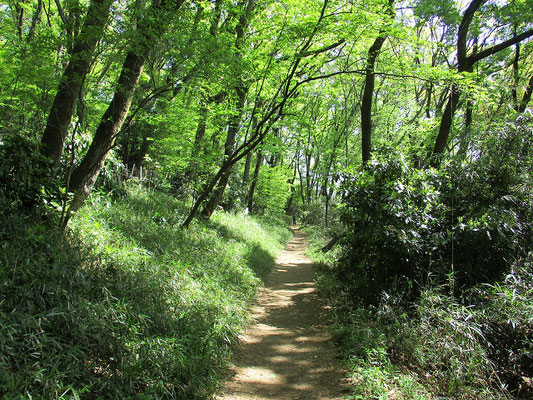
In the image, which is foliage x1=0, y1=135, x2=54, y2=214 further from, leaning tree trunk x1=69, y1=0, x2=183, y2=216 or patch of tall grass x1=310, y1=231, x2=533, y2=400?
patch of tall grass x1=310, y1=231, x2=533, y2=400

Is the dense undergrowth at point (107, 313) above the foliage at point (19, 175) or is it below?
below

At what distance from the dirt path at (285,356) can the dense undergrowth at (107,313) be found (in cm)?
35

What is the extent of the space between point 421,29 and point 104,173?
554 inches

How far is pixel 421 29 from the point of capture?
13539 mm

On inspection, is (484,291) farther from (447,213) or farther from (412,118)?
(412,118)

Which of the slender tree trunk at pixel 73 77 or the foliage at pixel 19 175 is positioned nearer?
the foliage at pixel 19 175

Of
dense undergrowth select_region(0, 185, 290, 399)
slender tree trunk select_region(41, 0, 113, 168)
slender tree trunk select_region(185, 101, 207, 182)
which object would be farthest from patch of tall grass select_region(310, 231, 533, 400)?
slender tree trunk select_region(185, 101, 207, 182)

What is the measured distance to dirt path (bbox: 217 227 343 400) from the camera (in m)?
3.67

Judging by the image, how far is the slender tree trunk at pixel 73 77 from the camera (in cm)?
434

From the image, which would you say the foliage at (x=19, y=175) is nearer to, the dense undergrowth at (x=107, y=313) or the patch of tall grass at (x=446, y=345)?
the dense undergrowth at (x=107, y=313)

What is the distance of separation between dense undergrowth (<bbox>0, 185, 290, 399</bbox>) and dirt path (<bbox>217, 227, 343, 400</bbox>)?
1.13 feet

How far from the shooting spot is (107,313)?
3348 millimetres

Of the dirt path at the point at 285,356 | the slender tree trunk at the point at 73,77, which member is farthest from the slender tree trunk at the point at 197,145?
the dirt path at the point at 285,356

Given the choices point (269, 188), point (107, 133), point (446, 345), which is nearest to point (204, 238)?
point (107, 133)
